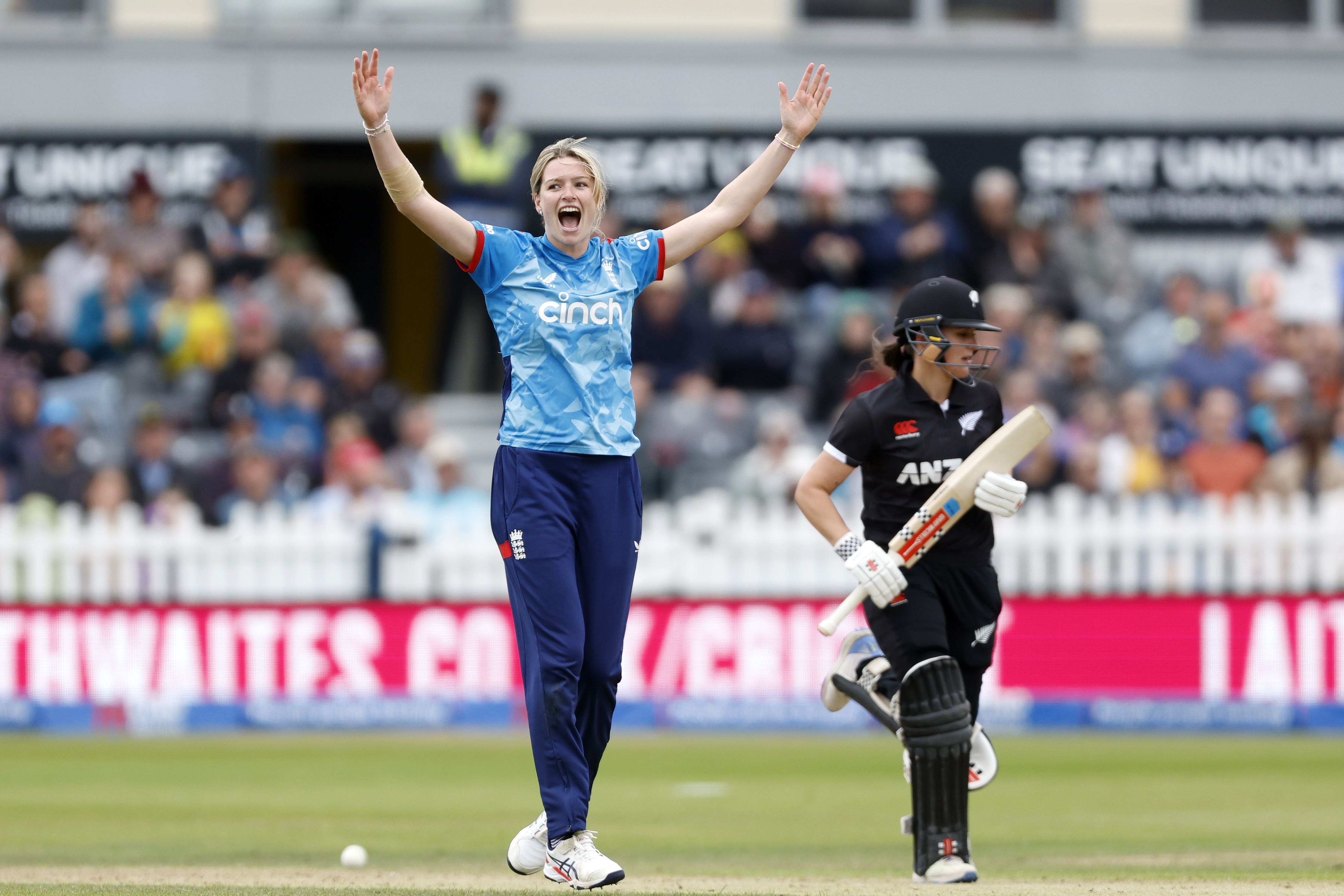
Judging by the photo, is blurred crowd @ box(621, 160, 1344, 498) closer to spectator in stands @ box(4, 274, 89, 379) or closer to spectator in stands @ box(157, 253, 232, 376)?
spectator in stands @ box(157, 253, 232, 376)

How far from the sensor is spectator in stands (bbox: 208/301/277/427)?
1656cm

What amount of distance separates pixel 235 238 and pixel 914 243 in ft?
19.7

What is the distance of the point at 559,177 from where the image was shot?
6.91 meters

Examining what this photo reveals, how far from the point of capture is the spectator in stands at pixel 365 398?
54.7 ft

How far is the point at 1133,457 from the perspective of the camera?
16109 mm

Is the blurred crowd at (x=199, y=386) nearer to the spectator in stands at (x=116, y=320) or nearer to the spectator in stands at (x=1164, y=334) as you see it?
the spectator in stands at (x=116, y=320)

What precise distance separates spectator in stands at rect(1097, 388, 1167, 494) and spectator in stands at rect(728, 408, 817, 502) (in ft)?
7.71

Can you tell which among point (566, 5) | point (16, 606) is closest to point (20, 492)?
point (16, 606)

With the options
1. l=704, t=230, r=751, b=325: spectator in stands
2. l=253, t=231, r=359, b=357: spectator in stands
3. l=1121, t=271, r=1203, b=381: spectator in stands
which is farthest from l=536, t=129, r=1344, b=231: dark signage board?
l=253, t=231, r=359, b=357: spectator in stands

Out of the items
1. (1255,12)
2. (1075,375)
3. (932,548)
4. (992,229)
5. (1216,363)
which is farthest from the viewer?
(1255,12)

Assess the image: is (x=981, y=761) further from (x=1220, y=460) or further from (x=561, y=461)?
(x=1220, y=460)


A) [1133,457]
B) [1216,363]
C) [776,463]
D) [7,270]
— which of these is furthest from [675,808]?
[7,270]

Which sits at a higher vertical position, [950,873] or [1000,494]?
[1000,494]

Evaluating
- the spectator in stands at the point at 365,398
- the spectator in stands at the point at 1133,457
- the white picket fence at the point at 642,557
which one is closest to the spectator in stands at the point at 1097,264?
the spectator in stands at the point at 1133,457
